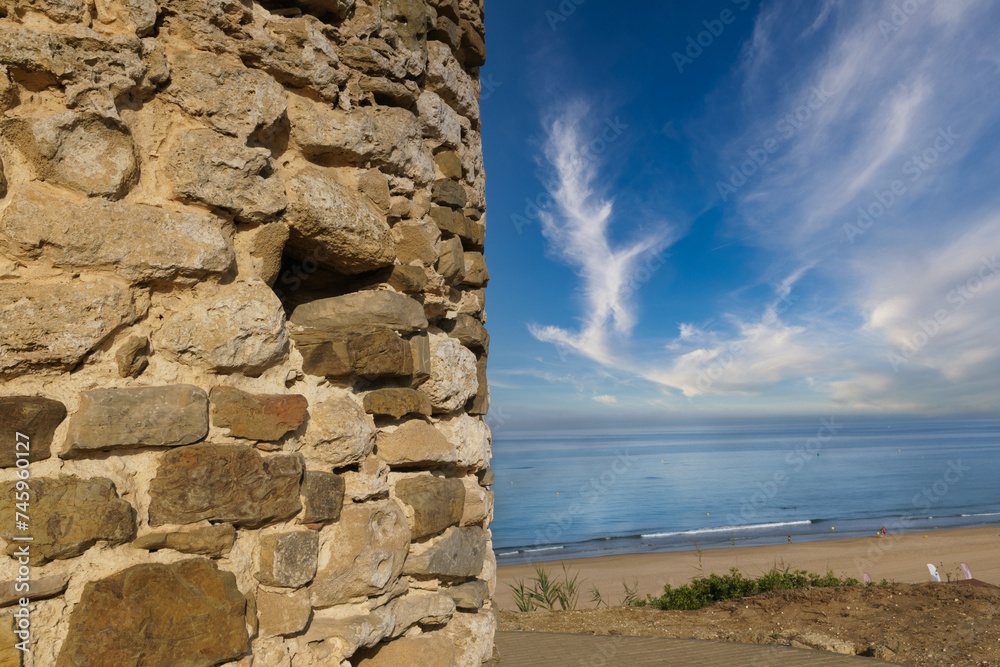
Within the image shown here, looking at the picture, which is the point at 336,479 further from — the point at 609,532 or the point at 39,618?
the point at 609,532

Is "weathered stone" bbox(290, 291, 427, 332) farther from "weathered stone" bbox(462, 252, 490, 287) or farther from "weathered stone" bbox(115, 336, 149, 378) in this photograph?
"weathered stone" bbox(462, 252, 490, 287)

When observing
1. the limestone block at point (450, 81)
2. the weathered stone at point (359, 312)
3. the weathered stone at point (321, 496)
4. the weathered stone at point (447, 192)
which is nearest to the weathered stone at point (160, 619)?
the weathered stone at point (321, 496)

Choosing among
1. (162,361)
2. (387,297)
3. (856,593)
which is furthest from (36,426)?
(856,593)

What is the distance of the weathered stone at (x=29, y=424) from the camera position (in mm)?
1246

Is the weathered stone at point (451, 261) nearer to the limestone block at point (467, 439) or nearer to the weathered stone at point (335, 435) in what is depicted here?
the limestone block at point (467, 439)

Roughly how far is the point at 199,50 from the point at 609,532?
20507mm

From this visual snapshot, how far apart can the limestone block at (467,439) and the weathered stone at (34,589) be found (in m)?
1.28

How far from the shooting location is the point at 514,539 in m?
19.4

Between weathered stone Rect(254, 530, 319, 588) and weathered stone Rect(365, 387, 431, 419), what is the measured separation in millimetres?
443

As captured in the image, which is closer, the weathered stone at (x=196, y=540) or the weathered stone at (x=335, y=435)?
the weathered stone at (x=196, y=540)

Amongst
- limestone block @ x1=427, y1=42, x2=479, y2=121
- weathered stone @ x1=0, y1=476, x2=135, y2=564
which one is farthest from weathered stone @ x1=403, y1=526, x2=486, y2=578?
limestone block @ x1=427, y1=42, x2=479, y2=121

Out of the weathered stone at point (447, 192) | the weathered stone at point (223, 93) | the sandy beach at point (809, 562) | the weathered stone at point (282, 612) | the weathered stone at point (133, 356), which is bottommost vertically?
the sandy beach at point (809, 562)

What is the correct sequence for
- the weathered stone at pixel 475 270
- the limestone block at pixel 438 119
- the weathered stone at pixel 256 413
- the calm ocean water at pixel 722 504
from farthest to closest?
1. the calm ocean water at pixel 722 504
2. the weathered stone at pixel 475 270
3. the limestone block at pixel 438 119
4. the weathered stone at pixel 256 413

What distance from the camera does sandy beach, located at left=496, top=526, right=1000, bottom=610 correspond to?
40.0 ft
